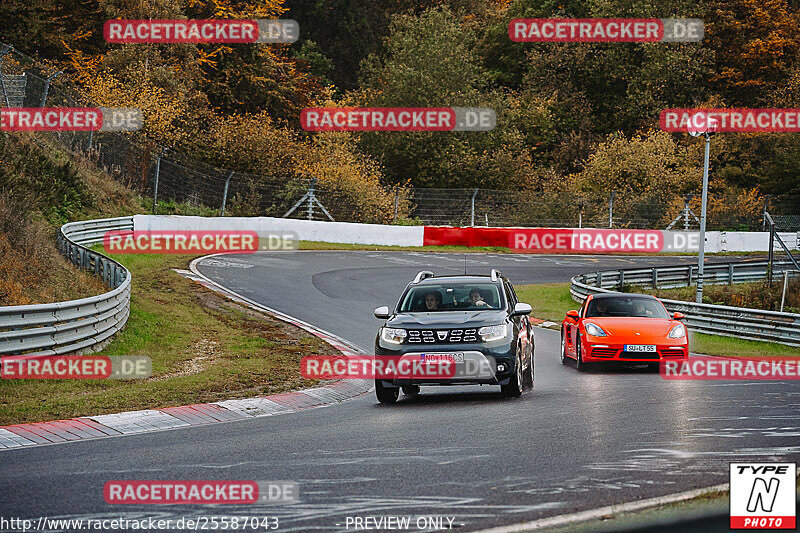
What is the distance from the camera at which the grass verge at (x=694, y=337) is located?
24.0m

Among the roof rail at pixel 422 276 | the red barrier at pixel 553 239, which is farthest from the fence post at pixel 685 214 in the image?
the roof rail at pixel 422 276

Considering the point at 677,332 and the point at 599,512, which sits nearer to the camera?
the point at 599,512

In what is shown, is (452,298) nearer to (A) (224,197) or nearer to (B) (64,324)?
(B) (64,324)

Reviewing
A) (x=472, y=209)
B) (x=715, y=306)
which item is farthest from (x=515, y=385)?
(x=472, y=209)

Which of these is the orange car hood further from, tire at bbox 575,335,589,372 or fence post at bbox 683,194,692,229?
fence post at bbox 683,194,692,229

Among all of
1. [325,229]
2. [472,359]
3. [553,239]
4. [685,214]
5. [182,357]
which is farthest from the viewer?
[685,214]

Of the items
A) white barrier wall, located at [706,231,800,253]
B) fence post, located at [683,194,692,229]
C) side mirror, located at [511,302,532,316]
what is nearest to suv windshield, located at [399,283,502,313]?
side mirror, located at [511,302,532,316]

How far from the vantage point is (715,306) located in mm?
27172

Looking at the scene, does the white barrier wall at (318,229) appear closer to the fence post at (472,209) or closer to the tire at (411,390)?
the fence post at (472,209)

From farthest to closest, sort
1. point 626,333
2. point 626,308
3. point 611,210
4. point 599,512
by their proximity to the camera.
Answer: point 611,210, point 626,308, point 626,333, point 599,512

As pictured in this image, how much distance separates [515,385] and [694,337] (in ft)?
47.3

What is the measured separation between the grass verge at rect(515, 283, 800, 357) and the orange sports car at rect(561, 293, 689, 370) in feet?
16.3

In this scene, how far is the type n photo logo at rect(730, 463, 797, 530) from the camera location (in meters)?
6.14

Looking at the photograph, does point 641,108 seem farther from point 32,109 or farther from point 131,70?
point 32,109
